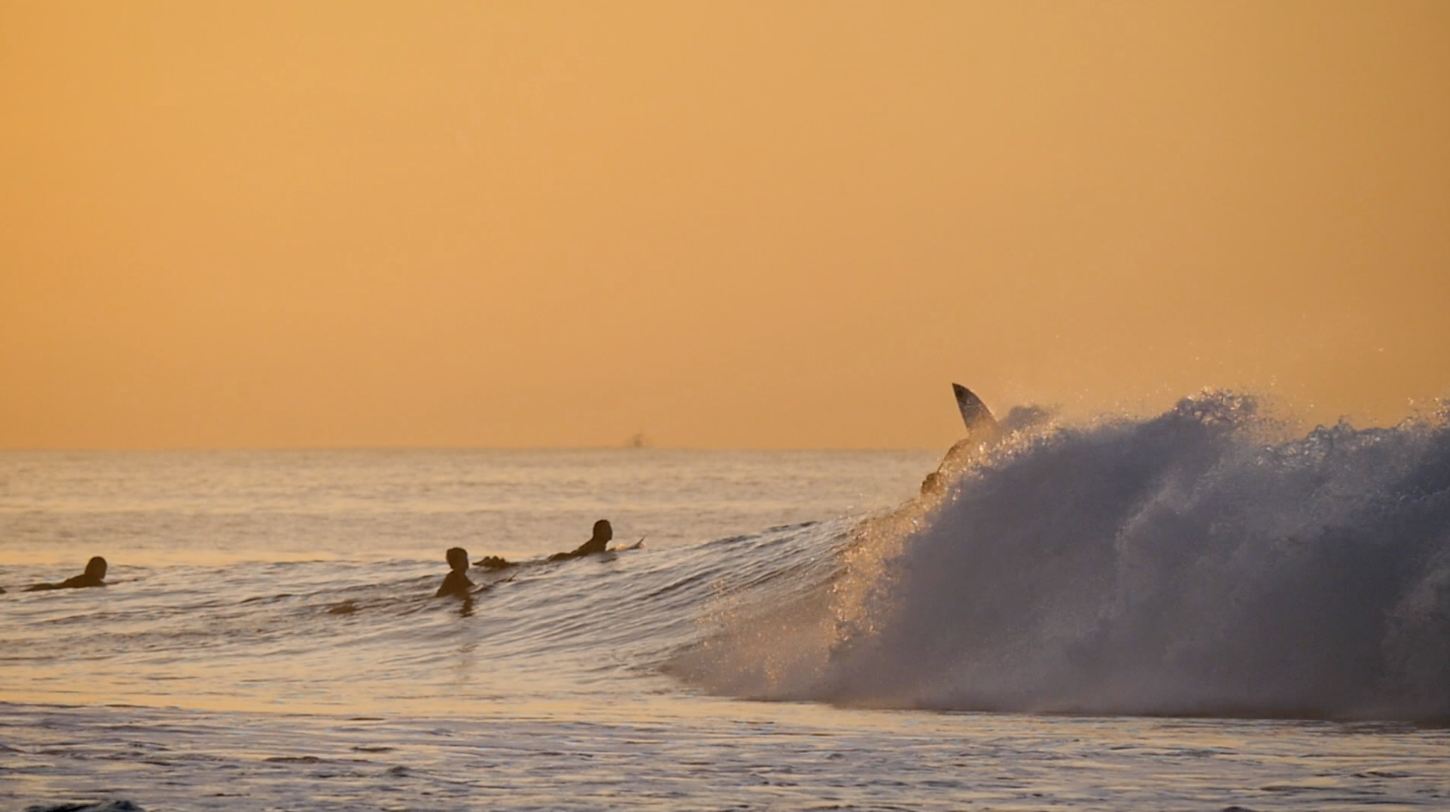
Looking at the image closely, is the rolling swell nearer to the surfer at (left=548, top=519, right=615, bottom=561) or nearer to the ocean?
the ocean

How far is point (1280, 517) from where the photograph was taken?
15531 mm

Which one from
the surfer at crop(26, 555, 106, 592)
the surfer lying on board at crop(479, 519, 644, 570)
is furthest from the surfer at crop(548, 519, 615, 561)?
the surfer at crop(26, 555, 106, 592)

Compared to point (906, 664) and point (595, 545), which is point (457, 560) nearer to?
point (595, 545)

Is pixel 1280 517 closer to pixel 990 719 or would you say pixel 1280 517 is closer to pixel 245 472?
pixel 990 719

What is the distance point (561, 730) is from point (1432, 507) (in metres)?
7.75

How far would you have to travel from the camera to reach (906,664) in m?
16.1

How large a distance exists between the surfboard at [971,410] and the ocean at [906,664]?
0.96 meters

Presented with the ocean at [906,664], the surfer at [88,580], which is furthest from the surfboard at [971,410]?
the surfer at [88,580]

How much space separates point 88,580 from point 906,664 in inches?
784

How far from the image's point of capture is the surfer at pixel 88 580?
30.4 m

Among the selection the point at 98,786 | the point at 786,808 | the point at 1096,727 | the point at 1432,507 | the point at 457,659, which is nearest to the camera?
the point at 786,808

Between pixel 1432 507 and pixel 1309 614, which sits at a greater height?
pixel 1432 507

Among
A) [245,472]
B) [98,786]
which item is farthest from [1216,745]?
[245,472]

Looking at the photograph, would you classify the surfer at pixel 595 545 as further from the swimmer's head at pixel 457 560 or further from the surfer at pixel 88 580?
the surfer at pixel 88 580
